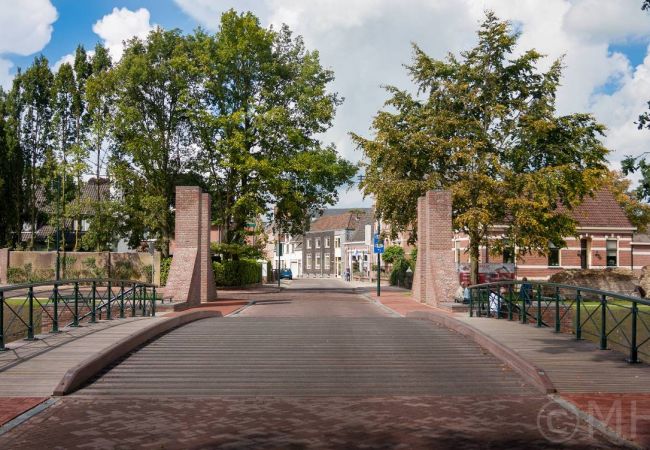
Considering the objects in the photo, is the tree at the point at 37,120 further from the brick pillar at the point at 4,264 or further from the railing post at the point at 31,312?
the railing post at the point at 31,312

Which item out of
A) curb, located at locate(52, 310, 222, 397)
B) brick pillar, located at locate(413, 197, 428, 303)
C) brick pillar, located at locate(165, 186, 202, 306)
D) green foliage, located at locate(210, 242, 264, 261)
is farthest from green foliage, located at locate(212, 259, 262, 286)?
curb, located at locate(52, 310, 222, 397)

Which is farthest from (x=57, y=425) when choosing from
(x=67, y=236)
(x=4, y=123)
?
Result: (x=67, y=236)

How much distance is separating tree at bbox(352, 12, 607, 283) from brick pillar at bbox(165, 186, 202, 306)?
7.79 metres

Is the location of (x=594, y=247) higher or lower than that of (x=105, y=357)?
higher

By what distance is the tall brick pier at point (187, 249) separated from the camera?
23.5m

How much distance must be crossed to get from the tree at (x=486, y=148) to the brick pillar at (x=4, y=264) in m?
22.7

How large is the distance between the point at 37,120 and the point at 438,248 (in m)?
32.5

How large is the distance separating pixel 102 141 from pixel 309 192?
41.4 ft

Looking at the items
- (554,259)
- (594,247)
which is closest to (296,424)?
(554,259)

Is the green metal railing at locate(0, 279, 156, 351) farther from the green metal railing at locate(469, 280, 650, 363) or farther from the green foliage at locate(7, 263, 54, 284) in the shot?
the green foliage at locate(7, 263, 54, 284)

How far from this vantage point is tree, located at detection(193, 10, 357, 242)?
125 feet

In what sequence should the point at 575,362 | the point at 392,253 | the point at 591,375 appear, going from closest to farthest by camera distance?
the point at 591,375 < the point at 575,362 < the point at 392,253

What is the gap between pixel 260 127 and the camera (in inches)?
1479

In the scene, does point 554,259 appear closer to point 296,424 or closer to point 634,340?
point 634,340
